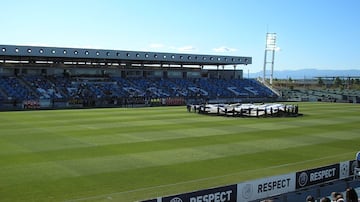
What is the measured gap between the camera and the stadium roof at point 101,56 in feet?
200

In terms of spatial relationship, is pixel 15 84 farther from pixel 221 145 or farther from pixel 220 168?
pixel 220 168

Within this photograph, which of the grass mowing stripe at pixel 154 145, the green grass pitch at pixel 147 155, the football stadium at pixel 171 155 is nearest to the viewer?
the football stadium at pixel 171 155

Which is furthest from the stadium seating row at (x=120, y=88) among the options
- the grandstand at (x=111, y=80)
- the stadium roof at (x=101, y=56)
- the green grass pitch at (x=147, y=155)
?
the green grass pitch at (x=147, y=155)

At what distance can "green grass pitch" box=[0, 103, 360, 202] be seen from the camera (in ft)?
51.3

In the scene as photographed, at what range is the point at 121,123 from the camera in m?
35.3

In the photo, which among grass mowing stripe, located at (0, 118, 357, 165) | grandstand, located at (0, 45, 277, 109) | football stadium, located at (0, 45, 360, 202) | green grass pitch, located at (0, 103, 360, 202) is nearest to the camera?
football stadium, located at (0, 45, 360, 202)

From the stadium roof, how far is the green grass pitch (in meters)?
29.0

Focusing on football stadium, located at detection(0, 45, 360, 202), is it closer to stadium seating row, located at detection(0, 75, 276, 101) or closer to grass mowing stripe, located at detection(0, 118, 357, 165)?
grass mowing stripe, located at detection(0, 118, 357, 165)

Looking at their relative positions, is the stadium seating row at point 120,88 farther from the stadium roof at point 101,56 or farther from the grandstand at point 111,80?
the stadium roof at point 101,56

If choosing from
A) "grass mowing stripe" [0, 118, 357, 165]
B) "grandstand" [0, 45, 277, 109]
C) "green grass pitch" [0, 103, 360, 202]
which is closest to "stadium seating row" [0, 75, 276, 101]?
"grandstand" [0, 45, 277, 109]

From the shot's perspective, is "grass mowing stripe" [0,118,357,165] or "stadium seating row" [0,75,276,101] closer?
"grass mowing stripe" [0,118,357,165]

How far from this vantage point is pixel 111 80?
2827 inches

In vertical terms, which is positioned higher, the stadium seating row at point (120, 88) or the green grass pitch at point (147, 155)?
the stadium seating row at point (120, 88)

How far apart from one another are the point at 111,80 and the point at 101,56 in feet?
20.7
